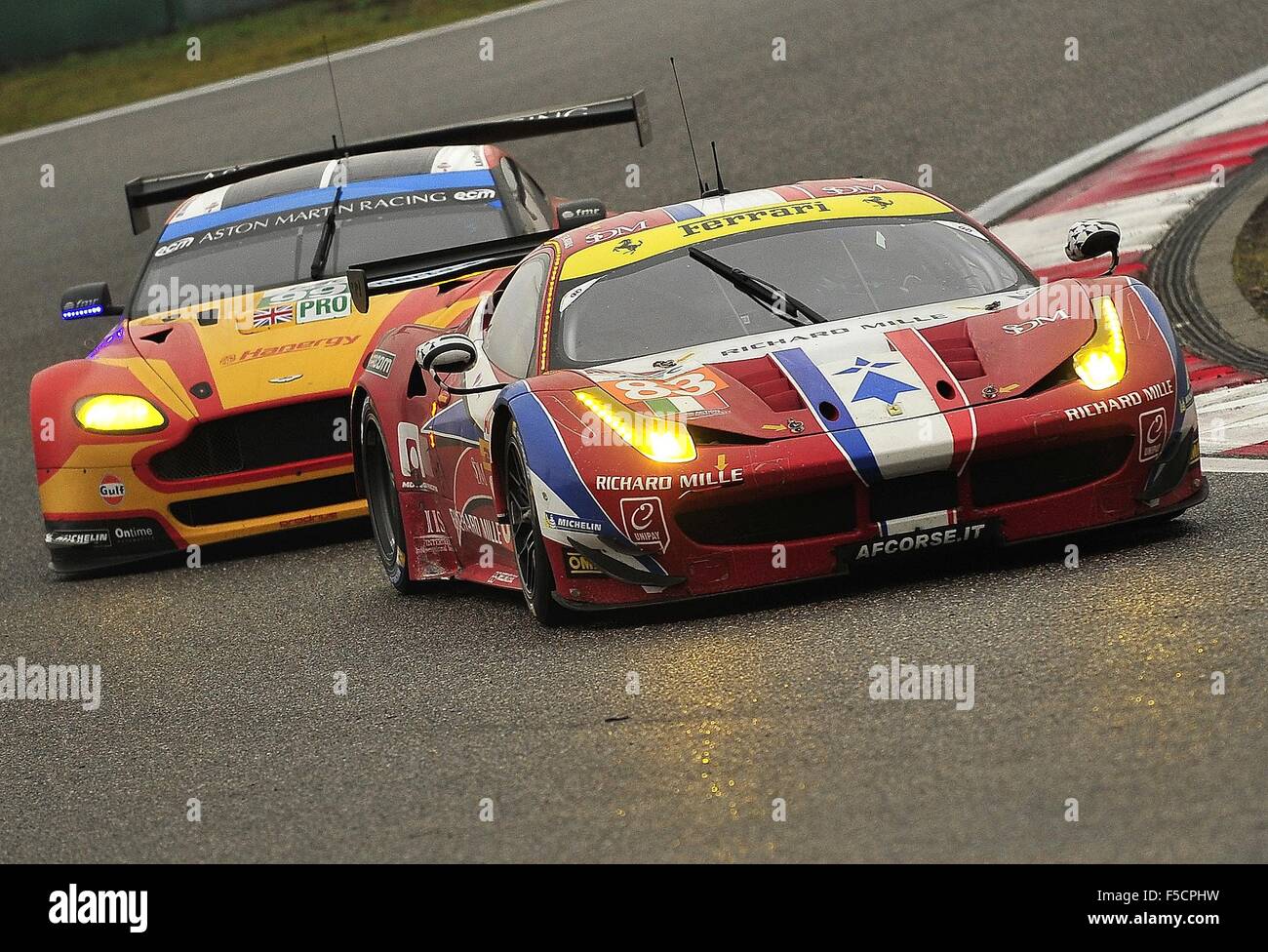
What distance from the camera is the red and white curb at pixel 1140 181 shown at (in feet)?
39.3

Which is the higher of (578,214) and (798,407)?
(578,214)

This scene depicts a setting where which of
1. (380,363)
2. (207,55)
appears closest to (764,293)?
(380,363)

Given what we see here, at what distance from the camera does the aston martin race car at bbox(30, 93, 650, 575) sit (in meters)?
9.40

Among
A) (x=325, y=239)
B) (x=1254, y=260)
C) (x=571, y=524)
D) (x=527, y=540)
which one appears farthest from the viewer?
(x=1254, y=260)

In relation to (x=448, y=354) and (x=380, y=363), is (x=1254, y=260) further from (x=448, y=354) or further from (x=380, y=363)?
(x=448, y=354)

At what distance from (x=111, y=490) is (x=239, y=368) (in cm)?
77

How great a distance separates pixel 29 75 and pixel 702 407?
1849cm

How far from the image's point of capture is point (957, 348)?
255 inches
